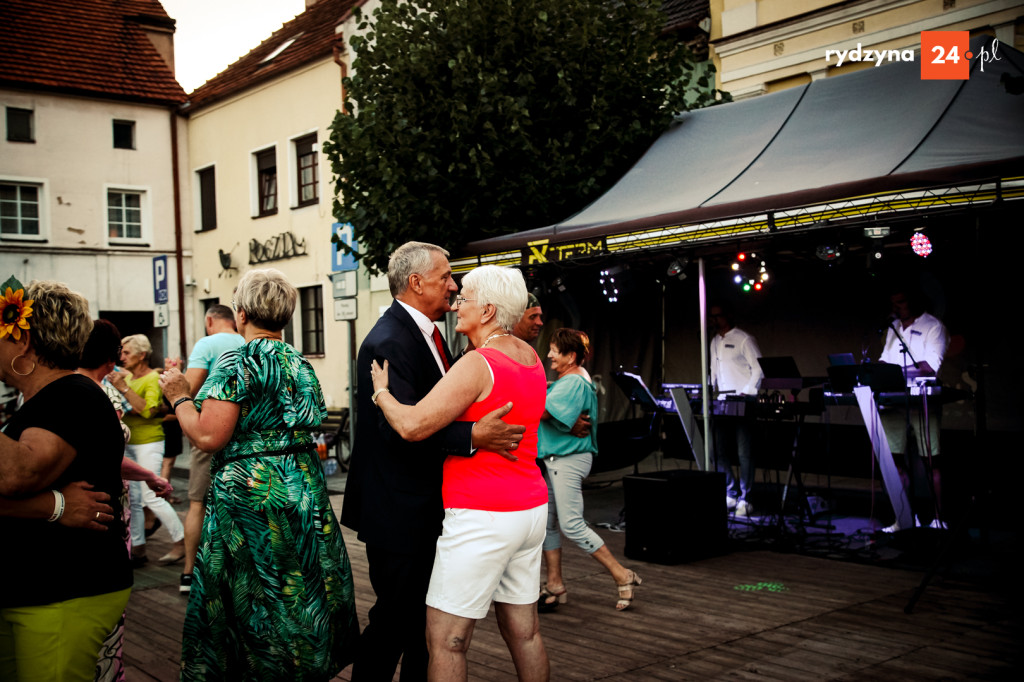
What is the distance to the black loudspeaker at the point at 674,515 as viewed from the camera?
712cm

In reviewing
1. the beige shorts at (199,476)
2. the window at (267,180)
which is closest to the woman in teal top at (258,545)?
the beige shorts at (199,476)

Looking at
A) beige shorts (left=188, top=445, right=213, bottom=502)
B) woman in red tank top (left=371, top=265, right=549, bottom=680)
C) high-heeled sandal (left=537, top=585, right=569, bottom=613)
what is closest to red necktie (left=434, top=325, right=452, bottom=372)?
woman in red tank top (left=371, top=265, right=549, bottom=680)

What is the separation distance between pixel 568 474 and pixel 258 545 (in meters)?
2.82

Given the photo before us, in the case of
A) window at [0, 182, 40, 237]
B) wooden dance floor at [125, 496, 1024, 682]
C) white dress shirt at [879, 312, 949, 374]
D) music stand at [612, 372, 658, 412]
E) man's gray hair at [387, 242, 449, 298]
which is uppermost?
window at [0, 182, 40, 237]

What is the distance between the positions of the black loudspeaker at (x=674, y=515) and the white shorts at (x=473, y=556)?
4015mm

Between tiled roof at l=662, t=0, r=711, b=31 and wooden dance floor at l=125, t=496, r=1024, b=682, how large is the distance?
10.2m

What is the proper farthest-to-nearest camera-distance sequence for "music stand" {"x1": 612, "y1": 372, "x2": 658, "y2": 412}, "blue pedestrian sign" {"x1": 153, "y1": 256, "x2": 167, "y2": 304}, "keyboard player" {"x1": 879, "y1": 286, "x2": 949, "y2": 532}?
"blue pedestrian sign" {"x1": 153, "y1": 256, "x2": 167, "y2": 304}, "music stand" {"x1": 612, "y1": 372, "x2": 658, "y2": 412}, "keyboard player" {"x1": 879, "y1": 286, "x2": 949, "y2": 532}

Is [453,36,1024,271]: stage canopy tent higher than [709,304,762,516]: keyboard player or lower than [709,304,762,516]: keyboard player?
higher

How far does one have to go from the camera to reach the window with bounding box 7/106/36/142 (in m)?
21.8

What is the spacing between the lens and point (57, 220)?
22.2 meters

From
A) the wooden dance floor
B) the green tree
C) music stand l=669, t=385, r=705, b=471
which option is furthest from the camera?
the green tree

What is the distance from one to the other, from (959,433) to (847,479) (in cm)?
163

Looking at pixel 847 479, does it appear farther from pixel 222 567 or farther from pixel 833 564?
pixel 222 567

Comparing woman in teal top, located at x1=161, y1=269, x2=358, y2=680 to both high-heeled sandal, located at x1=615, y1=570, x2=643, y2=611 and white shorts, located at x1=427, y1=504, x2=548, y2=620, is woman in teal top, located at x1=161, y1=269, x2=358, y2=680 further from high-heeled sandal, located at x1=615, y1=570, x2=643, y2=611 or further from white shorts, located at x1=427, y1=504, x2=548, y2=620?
high-heeled sandal, located at x1=615, y1=570, x2=643, y2=611
